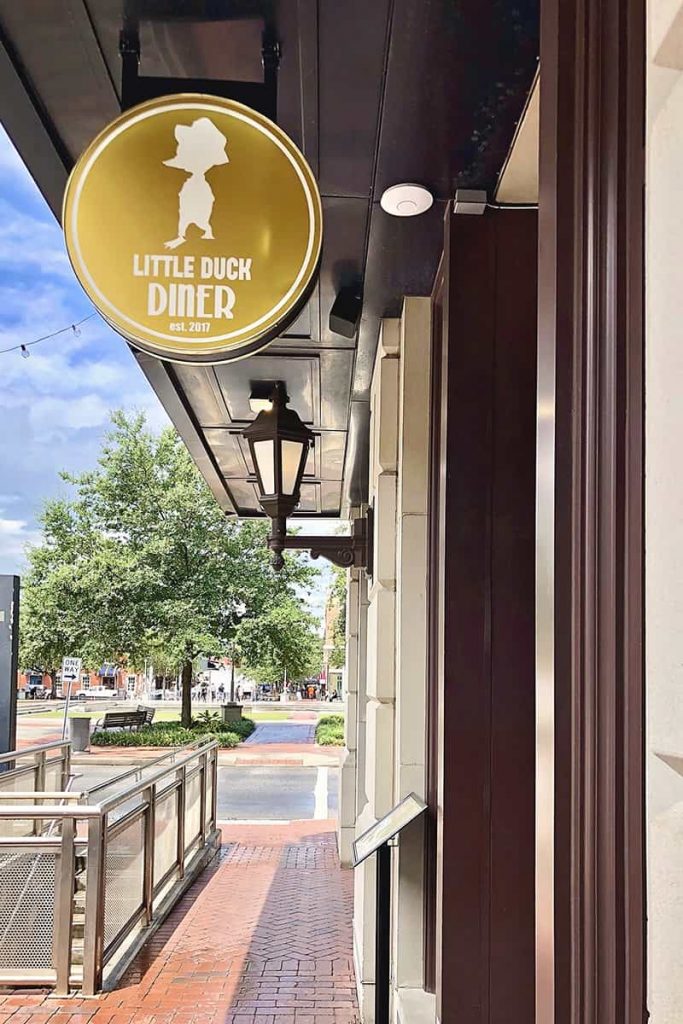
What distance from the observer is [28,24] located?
2.12 meters

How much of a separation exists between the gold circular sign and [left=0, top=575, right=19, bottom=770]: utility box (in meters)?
6.44

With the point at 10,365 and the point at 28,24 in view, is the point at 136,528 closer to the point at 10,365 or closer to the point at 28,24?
the point at 28,24

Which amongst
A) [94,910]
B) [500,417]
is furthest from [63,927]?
[500,417]

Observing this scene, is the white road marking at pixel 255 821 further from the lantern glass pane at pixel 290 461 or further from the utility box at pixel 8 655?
the lantern glass pane at pixel 290 461

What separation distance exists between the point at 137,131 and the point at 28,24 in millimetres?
330

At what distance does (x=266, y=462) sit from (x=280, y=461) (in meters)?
0.09

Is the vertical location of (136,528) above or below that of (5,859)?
above

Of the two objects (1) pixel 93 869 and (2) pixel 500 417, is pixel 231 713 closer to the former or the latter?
(1) pixel 93 869

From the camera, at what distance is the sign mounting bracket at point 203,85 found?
2217 millimetres

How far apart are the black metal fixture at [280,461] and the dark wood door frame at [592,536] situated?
380cm

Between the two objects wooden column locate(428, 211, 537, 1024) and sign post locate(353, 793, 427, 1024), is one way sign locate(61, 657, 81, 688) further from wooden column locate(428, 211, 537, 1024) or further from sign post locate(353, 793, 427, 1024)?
wooden column locate(428, 211, 537, 1024)

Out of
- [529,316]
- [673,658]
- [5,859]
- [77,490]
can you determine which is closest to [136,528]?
[77,490]

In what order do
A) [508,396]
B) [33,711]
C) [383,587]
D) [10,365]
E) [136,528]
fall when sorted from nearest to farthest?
[508,396], [383,587], [136,528], [33,711], [10,365]

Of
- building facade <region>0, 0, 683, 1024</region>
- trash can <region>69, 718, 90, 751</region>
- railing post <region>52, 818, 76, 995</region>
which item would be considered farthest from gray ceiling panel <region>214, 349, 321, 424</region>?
trash can <region>69, 718, 90, 751</region>
